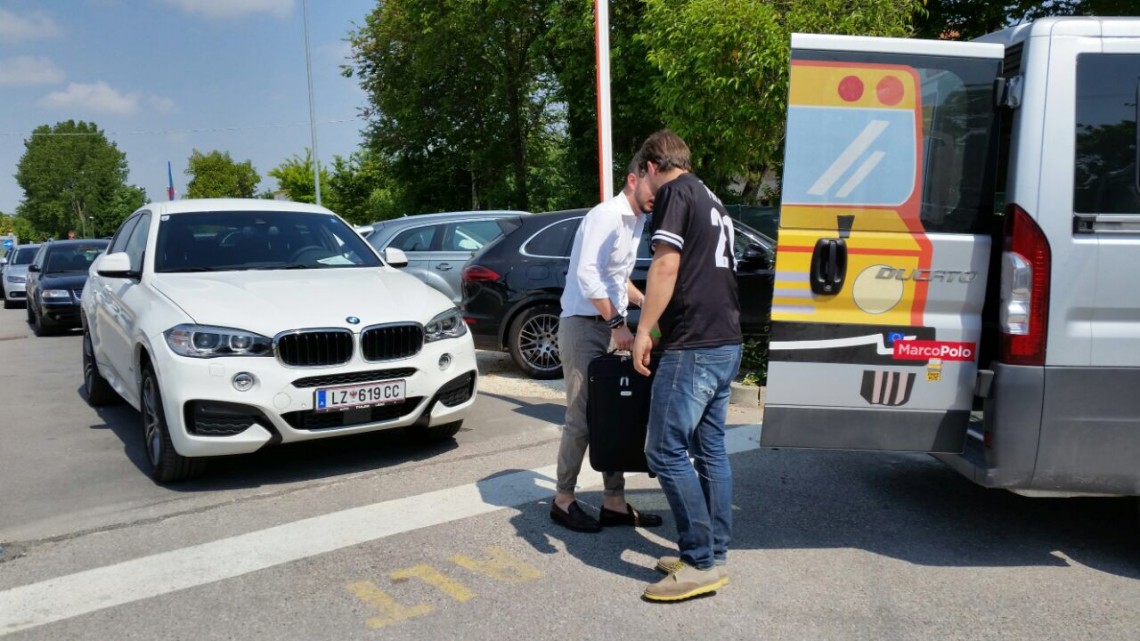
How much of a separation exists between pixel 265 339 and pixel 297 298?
0.47m

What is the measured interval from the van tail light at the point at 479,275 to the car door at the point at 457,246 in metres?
1.81

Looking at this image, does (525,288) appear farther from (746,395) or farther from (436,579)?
(436,579)

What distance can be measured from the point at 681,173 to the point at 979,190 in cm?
124

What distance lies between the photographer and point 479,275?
28.9 ft

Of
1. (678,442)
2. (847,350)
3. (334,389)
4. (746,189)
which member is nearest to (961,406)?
(847,350)

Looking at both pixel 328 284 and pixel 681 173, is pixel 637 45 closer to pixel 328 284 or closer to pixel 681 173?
pixel 328 284

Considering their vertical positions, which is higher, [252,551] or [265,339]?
Result: [265,339]

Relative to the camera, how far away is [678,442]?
3.68 metres

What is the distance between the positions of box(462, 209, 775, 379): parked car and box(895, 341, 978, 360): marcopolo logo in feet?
15.5

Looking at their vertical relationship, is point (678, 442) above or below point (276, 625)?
above

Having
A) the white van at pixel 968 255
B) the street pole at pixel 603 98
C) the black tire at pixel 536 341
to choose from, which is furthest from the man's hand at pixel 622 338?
the black tire at pixel 536 341

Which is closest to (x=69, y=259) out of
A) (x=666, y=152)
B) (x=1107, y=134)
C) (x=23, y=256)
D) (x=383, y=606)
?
(x=23, y=256)

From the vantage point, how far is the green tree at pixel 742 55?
8500 mm

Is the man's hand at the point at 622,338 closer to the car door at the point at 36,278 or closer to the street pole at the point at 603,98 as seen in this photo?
the street pole at the point at 603,98
